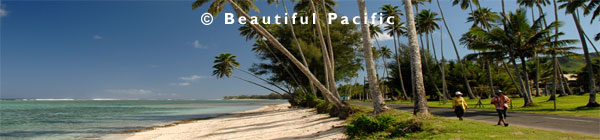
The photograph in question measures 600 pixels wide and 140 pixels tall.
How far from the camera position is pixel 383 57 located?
6500 cm

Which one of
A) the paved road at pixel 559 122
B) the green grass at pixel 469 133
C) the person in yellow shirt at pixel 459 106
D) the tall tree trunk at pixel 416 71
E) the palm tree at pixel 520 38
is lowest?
the paved road at pixel 559 122

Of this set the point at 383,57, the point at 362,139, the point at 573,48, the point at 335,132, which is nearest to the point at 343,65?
the point at 573,48

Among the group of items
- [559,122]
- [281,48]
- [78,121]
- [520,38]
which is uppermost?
[520,38]

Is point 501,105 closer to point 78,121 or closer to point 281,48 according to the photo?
point 281,48

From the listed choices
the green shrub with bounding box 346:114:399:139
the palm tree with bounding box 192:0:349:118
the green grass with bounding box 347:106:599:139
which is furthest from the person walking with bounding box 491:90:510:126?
the palm tree with bounding box 192:0:349:118

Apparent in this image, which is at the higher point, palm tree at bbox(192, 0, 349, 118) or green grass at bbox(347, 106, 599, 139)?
palm tree at bbox(192, 0, 349, 118)

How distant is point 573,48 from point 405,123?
1985 cm

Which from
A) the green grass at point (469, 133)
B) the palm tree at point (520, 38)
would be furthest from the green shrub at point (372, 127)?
the palm tree at point (520, 38)

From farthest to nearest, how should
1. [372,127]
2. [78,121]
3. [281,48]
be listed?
[78,121], [281,48], [372,127]

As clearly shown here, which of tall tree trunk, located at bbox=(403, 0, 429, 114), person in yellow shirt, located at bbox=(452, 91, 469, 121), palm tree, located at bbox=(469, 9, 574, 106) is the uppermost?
palm tree, located at bbox=(469, 9, 574, 106)

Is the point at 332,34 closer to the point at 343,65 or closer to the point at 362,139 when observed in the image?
the point at 343,65

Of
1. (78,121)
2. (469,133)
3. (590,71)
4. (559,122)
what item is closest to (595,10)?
(590,71)

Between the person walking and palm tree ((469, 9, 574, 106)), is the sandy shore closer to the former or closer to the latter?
the person walking

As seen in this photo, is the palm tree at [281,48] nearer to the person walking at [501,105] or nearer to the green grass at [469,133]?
the person walking at [501,105]
